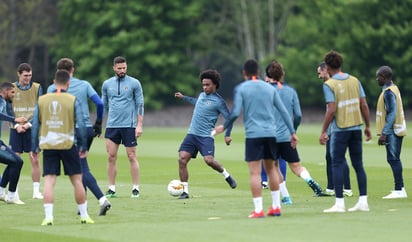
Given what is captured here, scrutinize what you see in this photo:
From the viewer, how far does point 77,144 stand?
49.9 ft

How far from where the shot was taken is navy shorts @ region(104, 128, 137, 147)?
20.2 metres

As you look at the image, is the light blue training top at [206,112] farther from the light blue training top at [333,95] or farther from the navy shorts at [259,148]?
the navy shorts at [259,148]

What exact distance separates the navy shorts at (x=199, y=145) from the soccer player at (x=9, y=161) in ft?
9.74

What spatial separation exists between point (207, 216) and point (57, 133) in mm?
2471

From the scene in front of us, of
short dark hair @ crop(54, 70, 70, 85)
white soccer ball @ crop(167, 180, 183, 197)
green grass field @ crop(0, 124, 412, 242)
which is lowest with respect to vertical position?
green grass field @ crop(0, 124, 412, 242)

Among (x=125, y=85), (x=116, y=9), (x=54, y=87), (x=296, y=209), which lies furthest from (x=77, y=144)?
(x=116, y=9)

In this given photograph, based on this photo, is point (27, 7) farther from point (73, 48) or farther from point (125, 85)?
point (125, 85)

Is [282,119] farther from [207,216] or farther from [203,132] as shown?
[203,132]

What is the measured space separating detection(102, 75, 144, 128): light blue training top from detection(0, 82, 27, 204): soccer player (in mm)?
2047

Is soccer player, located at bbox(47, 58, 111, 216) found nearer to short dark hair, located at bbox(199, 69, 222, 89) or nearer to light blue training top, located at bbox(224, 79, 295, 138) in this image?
light blue training top, located at bbox(224, 79, 295, 138)

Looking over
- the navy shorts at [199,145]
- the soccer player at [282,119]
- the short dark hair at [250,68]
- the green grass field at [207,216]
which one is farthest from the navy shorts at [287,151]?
the navy shorts at [199,145]

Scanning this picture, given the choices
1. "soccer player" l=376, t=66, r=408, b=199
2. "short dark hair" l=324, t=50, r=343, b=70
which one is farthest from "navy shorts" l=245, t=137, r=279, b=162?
"soccer player" l=376, t=66, r=408, b=199

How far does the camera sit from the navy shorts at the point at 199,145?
1963 centimetres

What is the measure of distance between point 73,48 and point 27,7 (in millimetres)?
3987
